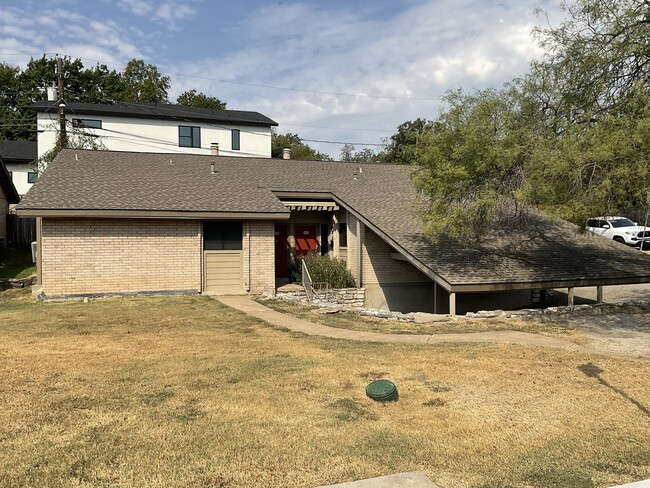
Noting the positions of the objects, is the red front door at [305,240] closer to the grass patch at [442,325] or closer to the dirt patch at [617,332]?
the grass patch at [442,325]

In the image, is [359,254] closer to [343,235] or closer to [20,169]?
[343,235]

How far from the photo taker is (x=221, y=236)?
55.4 feet

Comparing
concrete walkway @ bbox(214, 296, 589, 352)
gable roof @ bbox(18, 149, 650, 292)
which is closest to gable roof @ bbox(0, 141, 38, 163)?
gable roof @ bbox(18, 149, 650, 292)

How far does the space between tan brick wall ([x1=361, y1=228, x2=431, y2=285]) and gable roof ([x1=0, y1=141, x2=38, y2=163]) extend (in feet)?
100

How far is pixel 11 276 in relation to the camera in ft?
67.9

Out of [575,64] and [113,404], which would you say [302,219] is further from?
[113,404]

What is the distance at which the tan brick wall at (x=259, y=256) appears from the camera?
17.0 meters

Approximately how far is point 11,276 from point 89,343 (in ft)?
46.8

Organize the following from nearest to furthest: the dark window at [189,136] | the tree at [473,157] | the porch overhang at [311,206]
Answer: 1. the tree at [473,157]
2. the porch overhang at [311,206]
3. the dark window at [189,136]

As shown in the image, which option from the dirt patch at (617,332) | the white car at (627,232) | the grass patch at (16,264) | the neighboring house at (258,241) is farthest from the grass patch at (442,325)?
the white car at (627,232)

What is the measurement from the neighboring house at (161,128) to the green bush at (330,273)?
70.0ft

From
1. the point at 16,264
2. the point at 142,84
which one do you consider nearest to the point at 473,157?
the point at 16,264

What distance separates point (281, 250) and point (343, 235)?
2.49m

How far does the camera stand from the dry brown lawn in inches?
169
